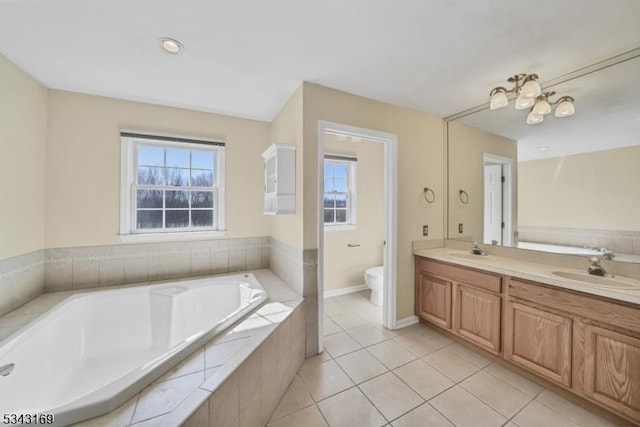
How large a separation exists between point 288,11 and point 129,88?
174 centimetres

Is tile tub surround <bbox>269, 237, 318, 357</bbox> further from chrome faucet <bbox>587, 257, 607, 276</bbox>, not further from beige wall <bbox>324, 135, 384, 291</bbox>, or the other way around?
chrome faucet <bbox>587, 257, 607, 276</bbox>

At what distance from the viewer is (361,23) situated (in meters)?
1.35

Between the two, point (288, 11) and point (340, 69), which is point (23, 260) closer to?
point (288, 11)

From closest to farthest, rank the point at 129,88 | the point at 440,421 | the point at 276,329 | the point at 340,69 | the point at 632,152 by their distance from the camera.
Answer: the point at 440,421, the point at 276,329, the point at 632,152, the point at 340,69, the point at 129,88

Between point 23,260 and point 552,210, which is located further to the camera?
point 552,210

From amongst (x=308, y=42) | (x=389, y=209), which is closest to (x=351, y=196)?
(x=389, y=209)

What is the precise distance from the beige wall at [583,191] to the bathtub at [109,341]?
8.43 feet

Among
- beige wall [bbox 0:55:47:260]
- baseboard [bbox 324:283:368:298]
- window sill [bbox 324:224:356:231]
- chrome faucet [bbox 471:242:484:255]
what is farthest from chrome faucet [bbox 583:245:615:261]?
beige wall [bbox 0:55:47:260]

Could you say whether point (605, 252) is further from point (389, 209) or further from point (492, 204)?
point (389, 209)

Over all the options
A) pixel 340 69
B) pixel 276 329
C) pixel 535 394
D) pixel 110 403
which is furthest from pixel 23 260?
pixel 535 394

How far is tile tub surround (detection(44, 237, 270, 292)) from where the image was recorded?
2.16m

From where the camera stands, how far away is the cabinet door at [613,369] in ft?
4.30

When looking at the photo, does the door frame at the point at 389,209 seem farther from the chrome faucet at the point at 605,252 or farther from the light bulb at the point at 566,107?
the chrome faucet at the point at 605,252

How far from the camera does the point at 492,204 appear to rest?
250 centimetres
